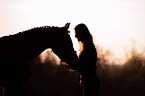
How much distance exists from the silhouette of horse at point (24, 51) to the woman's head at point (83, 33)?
394mm

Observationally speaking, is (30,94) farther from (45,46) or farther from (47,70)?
(45,46)

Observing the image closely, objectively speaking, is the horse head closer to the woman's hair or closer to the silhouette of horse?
the silhouette of horse

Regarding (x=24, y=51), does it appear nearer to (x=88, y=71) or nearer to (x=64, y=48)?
(x=64, y=48)

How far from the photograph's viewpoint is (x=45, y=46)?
4.83 m

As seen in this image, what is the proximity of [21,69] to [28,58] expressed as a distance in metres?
0.32

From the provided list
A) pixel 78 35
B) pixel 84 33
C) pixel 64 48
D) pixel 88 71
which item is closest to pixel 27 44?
pixel 64 48

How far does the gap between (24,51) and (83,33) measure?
158cm

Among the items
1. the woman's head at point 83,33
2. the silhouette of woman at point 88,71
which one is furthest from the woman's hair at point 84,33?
the silhouette of woman at point 88,71

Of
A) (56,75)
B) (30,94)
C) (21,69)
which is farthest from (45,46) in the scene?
(56,75)

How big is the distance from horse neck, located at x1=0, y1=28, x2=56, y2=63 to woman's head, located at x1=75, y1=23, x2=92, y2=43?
2.60 feet

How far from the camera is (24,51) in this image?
4488mm

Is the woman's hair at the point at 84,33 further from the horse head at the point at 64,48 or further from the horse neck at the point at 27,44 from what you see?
the horse neck at the point at 27,44

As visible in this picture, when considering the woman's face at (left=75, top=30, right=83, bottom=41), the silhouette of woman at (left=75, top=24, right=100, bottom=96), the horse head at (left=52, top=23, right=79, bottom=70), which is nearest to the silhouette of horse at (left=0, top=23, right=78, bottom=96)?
the horse head at (left=52, top=23, right=79, bottom=70)

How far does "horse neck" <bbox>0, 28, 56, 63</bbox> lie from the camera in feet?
14.3
